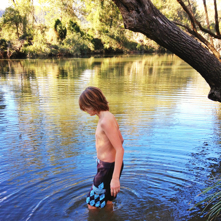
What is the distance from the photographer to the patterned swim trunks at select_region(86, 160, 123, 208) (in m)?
2.38

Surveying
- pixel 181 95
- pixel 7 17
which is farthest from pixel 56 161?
pixel 7 17

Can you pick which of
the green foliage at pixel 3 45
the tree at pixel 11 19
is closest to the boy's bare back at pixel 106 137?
the green foliage at pixel 3 45

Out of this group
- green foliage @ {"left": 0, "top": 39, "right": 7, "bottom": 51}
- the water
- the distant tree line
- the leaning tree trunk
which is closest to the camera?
the leaning tree trunk

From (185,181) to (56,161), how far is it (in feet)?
6.28

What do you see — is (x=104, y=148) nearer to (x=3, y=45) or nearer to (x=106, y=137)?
(x=106, y=137)

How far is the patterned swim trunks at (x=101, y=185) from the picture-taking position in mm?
2382

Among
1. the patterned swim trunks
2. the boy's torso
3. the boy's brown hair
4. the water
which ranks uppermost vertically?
the boy's brown hair

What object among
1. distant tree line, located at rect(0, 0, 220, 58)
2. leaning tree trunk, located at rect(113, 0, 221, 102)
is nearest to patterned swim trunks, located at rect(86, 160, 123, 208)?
leaning tree trunk, located at rect(113, 0, 221, 102)

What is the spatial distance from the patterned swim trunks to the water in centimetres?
42

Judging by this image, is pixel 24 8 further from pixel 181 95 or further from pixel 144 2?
pixel 144 2

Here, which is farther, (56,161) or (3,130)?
(3,130)

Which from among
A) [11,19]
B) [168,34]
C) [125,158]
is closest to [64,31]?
[11,19]

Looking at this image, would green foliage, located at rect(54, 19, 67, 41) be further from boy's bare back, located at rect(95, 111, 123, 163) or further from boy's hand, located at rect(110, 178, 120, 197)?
boy's hand, located at rect(110, 178, 120, 197)

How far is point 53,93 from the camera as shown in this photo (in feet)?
32.7
